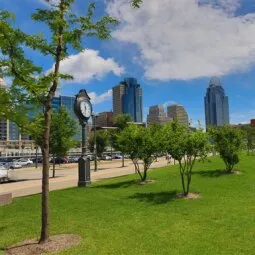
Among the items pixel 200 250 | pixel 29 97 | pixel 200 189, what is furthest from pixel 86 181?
pixel 200 250

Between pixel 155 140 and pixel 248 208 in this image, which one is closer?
pixel 248 208

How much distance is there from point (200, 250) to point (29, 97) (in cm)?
523

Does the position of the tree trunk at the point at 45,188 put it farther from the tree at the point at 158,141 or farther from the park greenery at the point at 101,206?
the tree at the point at 158,141

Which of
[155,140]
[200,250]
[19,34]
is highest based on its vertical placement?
[19,34]

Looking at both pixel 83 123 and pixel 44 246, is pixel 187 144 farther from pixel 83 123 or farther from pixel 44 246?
pixel 44 246

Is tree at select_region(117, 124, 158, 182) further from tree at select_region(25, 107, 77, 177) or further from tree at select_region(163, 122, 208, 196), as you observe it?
tree at select_region(25, 107, 77, 177)

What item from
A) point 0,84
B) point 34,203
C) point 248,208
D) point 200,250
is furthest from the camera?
point 34,203

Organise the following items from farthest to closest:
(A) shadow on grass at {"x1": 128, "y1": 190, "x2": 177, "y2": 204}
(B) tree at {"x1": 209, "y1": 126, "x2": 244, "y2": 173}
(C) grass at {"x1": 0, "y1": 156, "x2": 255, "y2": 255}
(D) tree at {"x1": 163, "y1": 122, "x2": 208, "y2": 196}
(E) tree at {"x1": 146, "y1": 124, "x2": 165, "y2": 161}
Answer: (B) tree at {"x1": 209, "y1": 126, "x2": 244, "y2": 173}
(E) tree at {"x1": 146, "y1": 124, "x2": 165, "y2": 161}
(D) tree at {"x1": 163, "y1": 122, "x2": 208, "y2": 196}
(A) shadow on grass at {"x1": 128, "y1": 190, "x2": 177, "y2": 204}
(C) grass at {"x1": 0, "y1": 156, "x2": 255, "y2": 255}

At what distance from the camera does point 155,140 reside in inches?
787

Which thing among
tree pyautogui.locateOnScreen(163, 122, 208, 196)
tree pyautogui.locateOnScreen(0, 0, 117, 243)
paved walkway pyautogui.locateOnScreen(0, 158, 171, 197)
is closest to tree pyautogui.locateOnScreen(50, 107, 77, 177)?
paved walkway pyautogui.locateOnScreen(0, 158, 171, 197)

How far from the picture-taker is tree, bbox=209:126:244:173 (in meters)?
22.0

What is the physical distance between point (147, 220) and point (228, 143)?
42.4ft

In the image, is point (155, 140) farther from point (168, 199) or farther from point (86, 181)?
point (168, 199)

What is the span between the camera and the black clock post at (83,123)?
2003 centimetres
